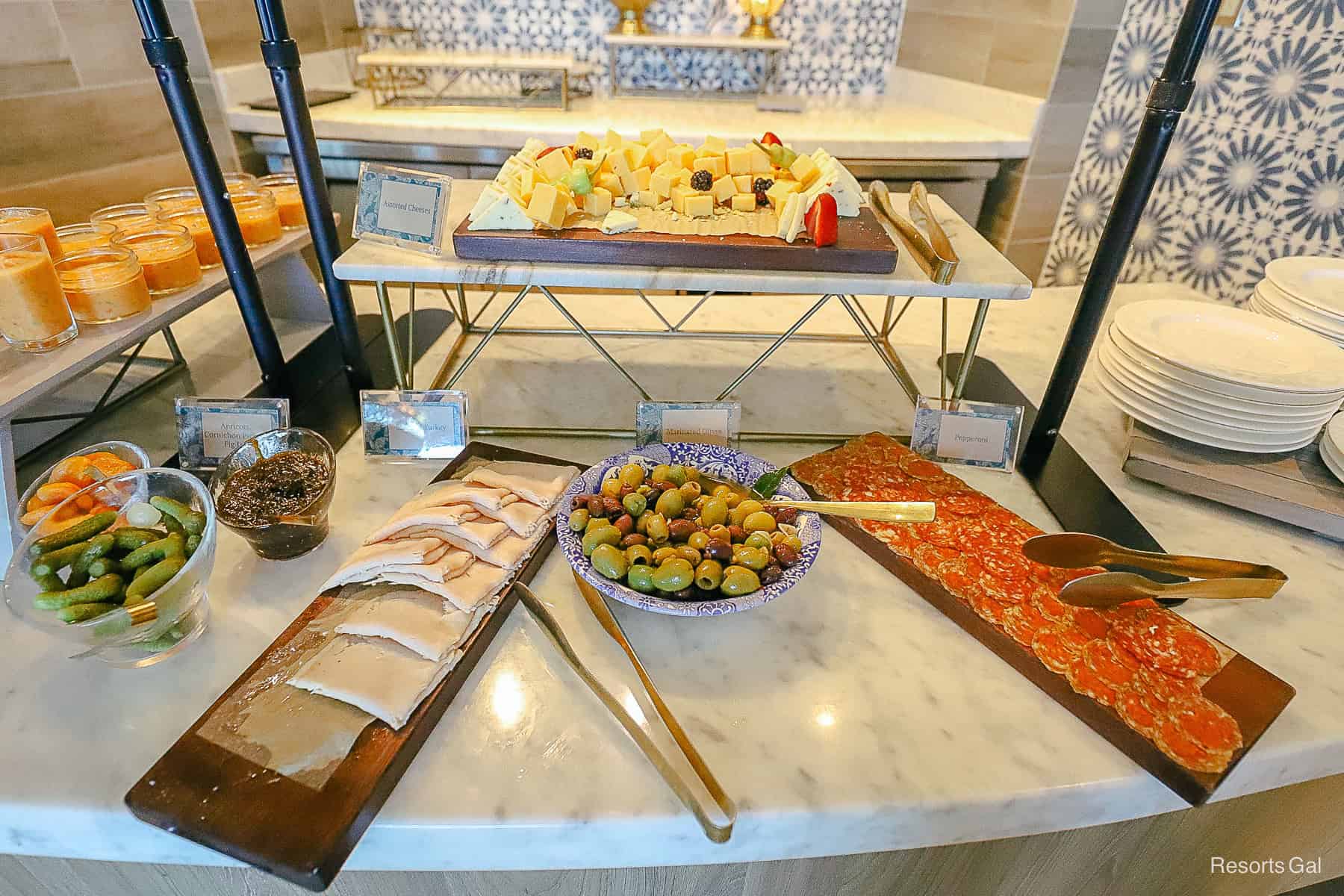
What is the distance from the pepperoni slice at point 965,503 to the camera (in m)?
0.92

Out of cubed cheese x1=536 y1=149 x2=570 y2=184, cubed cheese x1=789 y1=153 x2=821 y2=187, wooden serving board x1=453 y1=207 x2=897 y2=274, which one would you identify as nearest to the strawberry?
wooden serving board x1=453 y1=207 x2=897 y2=274

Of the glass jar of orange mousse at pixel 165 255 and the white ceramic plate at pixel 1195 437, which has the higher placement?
the glass jar of orange mousse at pixel 165 255

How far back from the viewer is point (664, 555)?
0.75m

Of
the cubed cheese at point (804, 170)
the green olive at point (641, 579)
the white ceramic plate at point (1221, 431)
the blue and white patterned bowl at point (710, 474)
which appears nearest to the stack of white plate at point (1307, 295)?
the white ceramic plate at point (1221, 431)

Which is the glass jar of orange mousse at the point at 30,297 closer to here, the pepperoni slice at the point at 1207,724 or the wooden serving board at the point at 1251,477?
the pepperoni slice at the point at 1207,724

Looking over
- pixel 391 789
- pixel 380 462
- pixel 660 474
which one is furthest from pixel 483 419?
pixel 391 789

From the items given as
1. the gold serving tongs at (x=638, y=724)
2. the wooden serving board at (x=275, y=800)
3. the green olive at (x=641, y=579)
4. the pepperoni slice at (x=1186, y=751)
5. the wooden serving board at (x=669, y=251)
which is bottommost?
the gold serving tongs at (x=638, y=724)

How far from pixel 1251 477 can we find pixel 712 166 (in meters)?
0.89

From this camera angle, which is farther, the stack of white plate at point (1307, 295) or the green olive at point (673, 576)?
the stack of white plate at point (1307, 295)

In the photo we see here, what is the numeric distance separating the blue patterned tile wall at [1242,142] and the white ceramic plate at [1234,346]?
2.25 feet

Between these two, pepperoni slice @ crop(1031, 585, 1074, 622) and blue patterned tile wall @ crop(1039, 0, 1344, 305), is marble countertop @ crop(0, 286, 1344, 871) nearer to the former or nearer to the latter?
pepperoni slice @ crop(1031, 585, 1074, 622)

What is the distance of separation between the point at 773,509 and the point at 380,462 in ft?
1.99

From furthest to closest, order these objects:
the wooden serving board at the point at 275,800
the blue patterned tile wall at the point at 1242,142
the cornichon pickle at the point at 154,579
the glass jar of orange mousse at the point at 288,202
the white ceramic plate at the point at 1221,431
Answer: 1. the blue patterned tile wall at the point at 1242,142
2. the glass jar of orange mousse at the point at 288,202
3. the white ceramic plate at the point at 1221,431
4. the cornichon pickle at the point at 154,579
5. the wooden serving board at the point at 275,800

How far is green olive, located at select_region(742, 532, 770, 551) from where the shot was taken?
0.76 metres
